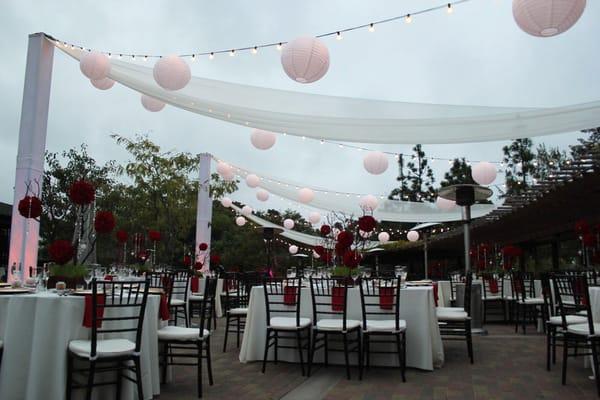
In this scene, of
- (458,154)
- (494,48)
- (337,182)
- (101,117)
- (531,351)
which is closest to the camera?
(531,351)

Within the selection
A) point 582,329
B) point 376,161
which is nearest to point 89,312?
point 582,329

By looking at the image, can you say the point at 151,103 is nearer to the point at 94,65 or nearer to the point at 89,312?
the point at 94,65

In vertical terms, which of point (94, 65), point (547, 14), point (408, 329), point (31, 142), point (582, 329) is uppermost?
point (94, 65)

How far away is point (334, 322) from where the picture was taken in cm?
450

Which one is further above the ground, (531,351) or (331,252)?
(331,252)

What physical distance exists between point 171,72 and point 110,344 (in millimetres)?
3079

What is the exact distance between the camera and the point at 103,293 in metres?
3.20

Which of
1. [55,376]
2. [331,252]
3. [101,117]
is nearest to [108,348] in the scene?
[55,376]

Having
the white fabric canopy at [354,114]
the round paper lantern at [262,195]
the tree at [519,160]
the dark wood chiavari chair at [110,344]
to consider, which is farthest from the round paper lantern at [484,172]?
the tree at [519,160]

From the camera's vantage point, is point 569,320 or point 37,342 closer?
point 37,342

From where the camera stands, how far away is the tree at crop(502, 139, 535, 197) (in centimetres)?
2083

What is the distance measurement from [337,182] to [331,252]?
25.5m

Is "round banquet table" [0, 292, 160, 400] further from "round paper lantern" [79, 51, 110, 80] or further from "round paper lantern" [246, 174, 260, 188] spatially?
"round paper lantern" [246, 174, 260, 188]

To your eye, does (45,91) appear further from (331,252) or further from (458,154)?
(458,154)
